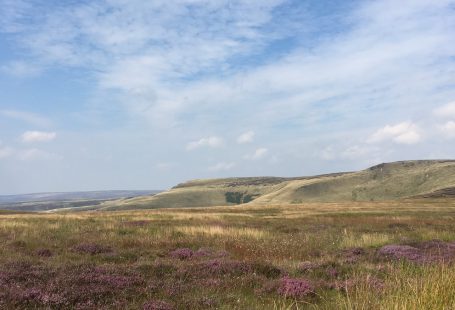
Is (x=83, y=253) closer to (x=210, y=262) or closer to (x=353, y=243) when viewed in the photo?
(x=210, y=262)

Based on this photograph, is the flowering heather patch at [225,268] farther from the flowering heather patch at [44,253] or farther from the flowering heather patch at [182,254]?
the flowering heather patch at [44,253]

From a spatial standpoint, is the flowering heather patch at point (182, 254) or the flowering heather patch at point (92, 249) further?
the flowering heather patch at point (92, 249)

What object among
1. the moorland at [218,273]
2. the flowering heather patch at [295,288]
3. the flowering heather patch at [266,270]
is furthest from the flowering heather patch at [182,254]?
the flowering heather patch at [295,288]

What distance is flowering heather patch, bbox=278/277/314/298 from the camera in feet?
28.0

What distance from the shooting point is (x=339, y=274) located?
10.9m

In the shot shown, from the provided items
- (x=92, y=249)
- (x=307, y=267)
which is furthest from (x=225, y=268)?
(x=92, y=249)

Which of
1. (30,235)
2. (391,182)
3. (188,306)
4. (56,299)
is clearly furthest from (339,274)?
(391,182)

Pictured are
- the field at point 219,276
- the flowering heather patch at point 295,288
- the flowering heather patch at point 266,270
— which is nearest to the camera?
the field at point 219,276

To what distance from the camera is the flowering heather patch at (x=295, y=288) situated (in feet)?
28.0

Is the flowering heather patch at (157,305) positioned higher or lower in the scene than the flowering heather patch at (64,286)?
lower

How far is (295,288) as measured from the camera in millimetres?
8883

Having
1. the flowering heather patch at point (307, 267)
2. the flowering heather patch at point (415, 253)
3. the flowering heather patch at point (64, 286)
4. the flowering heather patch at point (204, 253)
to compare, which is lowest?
the flowering heather patch at point (415, 253)

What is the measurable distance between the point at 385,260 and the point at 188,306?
9.08 meters

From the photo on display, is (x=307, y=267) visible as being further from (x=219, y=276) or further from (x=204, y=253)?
Answer: (x=204, y=253)
